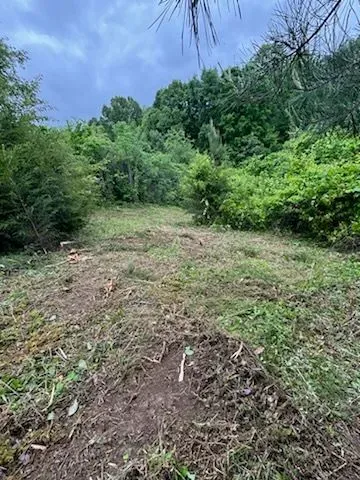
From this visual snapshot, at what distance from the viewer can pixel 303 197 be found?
4523 mm

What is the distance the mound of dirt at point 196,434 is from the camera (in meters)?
1.13

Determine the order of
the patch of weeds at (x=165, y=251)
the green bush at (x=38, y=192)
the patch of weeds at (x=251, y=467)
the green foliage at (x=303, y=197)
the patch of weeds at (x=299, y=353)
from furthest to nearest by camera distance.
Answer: the green foliage at (x=303, y=197)
the green bush at (x=38, y=192)
the patch of weeds at (x=165, y=251)
the patch of weeds at (x=299, y=353)
the patch of weeds at (x=251, y=467)

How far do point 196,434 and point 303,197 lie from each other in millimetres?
3774

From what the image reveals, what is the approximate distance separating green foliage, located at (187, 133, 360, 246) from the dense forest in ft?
0.04

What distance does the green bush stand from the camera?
10.7 ft

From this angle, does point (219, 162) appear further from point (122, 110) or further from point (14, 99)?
point (122, 110)

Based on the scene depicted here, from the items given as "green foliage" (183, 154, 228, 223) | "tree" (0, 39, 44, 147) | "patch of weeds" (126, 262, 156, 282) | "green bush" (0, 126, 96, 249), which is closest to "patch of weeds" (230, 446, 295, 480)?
"patch of weeds" (126, 262, 156, 282)

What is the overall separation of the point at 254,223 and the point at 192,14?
4.37 m

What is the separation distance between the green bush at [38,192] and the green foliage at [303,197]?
7.38ft

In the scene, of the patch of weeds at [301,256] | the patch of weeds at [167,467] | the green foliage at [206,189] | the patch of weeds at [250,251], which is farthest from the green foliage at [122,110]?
the patch of weeds at [167,467]

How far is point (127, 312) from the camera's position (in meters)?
1.92

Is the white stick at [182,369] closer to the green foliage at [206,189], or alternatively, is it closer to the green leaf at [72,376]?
the green leaf at [72,376]

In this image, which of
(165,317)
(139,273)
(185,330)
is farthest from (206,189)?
(185,330)

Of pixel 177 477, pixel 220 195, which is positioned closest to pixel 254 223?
pixel 220 195
